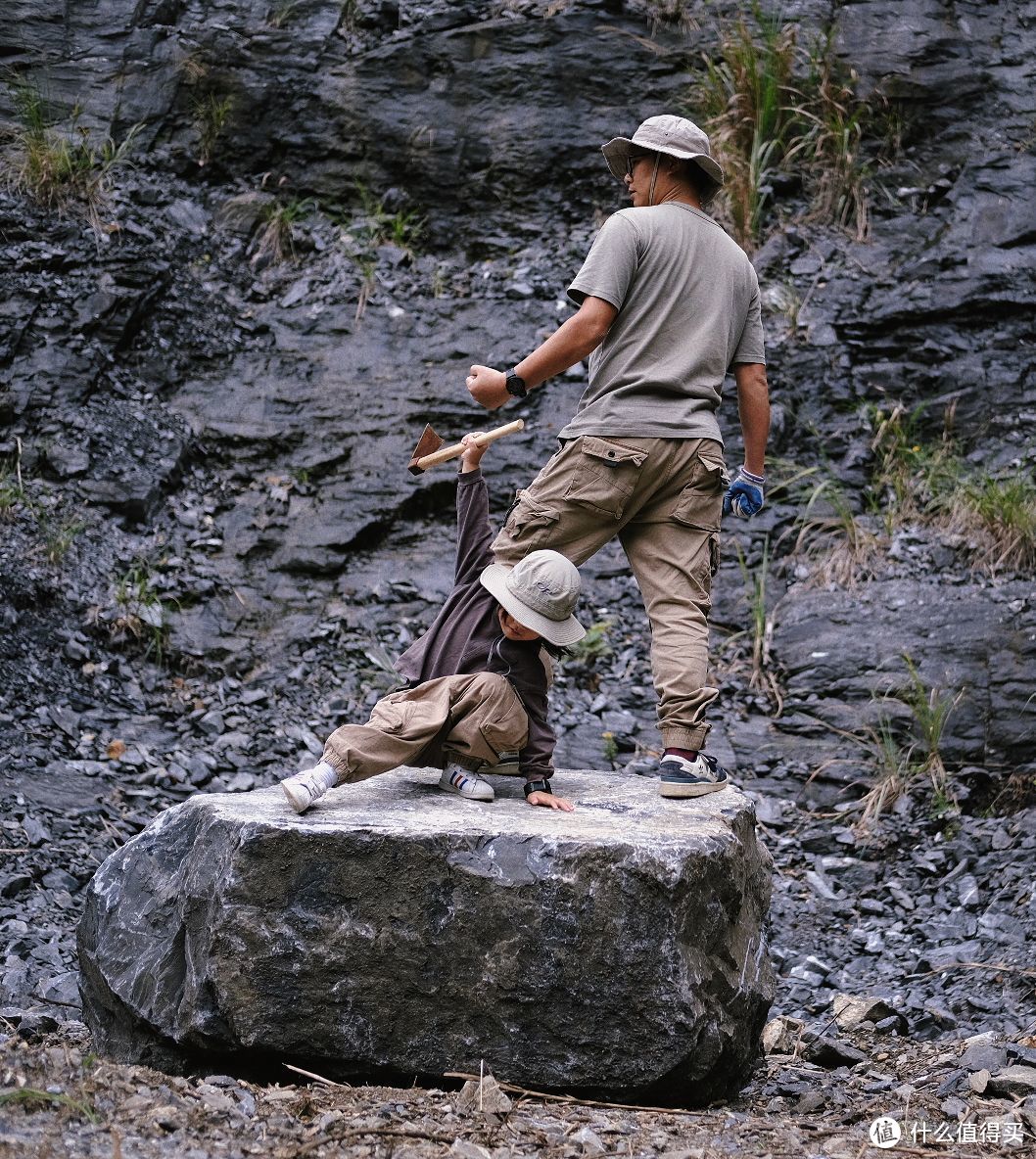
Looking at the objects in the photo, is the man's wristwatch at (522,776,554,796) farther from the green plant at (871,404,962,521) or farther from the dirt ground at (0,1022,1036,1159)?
the green plant at (871,404,962,521)

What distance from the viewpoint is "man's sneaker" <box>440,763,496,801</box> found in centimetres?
364

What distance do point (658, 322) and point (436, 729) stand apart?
1407mm

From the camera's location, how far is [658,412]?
3.82m

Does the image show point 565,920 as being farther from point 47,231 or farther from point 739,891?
point 47,231

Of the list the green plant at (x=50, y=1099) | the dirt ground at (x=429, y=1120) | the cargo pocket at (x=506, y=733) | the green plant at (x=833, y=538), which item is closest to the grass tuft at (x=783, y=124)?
the green plant at (x=833, y=538)

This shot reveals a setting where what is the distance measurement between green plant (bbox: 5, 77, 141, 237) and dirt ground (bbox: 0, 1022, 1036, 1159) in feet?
19.9

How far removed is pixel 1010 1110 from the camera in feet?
10.9

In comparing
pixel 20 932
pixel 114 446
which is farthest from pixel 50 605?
pixel 20 932

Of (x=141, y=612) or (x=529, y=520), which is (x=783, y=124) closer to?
(x=141, y=612)

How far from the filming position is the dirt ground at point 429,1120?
2.68 m

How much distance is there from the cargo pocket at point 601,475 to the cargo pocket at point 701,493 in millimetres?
177

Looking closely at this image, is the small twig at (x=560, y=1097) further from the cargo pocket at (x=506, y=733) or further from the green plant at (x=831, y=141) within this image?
the green plant at (x=831, y=141)

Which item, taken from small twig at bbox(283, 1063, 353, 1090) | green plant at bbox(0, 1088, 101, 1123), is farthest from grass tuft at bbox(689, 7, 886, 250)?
green plant at bbox(0, 1088, 101, 1123)

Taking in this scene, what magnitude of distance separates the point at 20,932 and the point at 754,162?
6.11 m
